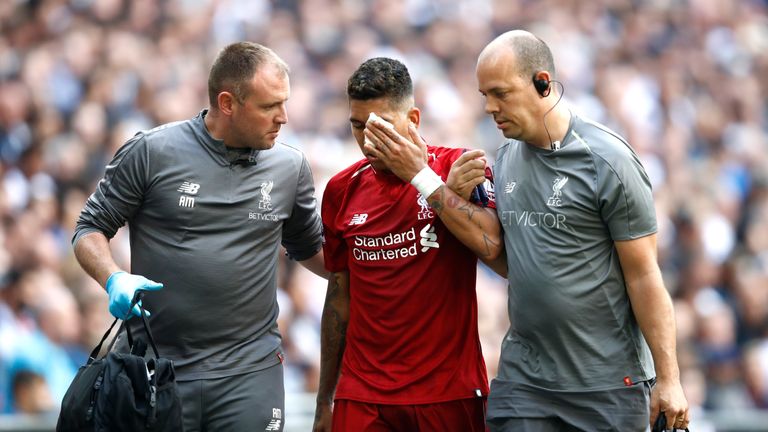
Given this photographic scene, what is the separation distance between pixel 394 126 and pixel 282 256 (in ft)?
15.9

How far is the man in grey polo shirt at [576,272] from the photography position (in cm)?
466

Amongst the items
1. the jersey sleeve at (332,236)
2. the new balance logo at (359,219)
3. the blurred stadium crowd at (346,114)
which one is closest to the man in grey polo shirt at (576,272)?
the new balance logo at (359,219)

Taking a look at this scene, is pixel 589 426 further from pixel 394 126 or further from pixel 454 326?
pixel 394 126

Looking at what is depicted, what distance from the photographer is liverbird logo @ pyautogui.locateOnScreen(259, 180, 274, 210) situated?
17.3 feet

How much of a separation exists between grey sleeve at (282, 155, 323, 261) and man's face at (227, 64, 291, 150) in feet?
1.15

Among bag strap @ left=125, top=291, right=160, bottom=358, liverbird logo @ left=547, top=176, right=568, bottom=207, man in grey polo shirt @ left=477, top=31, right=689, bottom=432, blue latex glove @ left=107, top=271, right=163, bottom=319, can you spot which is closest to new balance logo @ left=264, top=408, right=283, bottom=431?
bag strap @ left=125, top=291, right=160, bottom=358

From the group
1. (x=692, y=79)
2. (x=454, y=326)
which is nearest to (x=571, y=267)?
(x=454, y=326)

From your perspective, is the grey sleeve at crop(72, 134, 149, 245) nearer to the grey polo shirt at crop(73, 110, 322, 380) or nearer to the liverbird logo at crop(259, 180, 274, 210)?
the grey polo shirt at crop(73, 110, 322, 380)

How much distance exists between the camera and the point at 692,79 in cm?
1413

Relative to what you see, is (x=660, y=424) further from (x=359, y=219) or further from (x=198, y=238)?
(x=198, y=238)

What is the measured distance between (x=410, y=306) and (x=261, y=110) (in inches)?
43.9

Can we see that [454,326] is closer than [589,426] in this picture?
No

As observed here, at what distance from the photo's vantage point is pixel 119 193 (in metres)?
5.15

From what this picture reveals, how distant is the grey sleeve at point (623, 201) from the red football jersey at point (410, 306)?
0.63m
